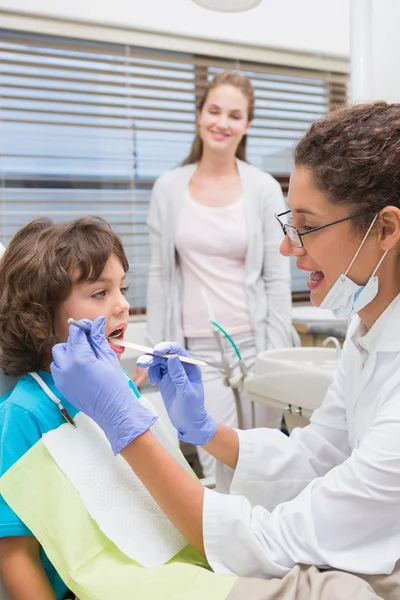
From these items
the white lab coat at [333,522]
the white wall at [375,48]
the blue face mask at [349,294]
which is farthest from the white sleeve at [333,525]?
the white wall at [375,48]

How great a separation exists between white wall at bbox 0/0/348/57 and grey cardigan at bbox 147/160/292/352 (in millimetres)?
843

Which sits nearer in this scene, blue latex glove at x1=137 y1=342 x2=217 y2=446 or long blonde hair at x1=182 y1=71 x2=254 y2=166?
blue latex glove at x1=137 y1=342 x2=217 y2=446

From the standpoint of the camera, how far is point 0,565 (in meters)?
0.99

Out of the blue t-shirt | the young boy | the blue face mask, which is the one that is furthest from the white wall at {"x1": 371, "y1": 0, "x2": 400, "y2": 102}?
the blue t-shirt

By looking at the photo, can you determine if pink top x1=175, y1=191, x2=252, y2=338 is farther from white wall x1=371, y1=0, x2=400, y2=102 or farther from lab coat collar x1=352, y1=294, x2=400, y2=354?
lab coat collar x1=352, y1=294, x2=400, y2=354

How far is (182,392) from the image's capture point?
3.82 feet

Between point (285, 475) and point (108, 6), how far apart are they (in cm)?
236

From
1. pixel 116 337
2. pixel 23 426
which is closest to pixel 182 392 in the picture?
pixel 116 337

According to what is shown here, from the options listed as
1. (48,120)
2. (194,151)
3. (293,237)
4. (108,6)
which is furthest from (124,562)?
(108,6)

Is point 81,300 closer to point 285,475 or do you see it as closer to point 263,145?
point 285,475

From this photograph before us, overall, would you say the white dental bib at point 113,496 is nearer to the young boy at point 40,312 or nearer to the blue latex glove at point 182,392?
the young boy at point 40,312

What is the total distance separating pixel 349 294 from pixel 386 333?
0.32ft

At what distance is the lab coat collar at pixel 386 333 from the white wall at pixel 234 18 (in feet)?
7.22

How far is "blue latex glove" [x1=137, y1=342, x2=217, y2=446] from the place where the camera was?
116cm
